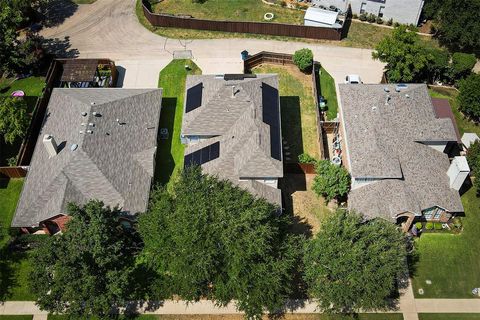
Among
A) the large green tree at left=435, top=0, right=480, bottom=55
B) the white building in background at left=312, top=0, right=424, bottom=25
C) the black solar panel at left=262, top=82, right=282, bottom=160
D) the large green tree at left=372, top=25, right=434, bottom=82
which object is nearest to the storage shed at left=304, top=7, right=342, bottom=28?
the white building in background at left=312, top=0, right=424, bottom=25

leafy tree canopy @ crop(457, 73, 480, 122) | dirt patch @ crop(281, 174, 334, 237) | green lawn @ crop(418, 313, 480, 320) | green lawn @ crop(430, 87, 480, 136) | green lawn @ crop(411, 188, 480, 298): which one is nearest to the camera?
green lawn @ crop(418, 313, 480, 320)

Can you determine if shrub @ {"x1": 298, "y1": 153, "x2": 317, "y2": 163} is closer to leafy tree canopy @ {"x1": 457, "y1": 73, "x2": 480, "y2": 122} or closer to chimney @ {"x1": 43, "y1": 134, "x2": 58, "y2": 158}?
leafy tree canopy @ {"x1": 457, "y1": 73, "x2": 480, "y2": 122}

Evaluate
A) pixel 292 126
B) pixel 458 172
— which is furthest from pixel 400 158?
pixel 292 126

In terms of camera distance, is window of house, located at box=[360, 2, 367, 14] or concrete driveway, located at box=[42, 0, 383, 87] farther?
window of house, located at box=[360, 2, 367, 14]

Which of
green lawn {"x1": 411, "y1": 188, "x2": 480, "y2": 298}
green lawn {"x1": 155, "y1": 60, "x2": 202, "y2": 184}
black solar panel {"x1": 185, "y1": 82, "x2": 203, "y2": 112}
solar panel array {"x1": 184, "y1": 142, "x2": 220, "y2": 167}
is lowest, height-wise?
green lawn {"x1": 411, "y1": 188, "x2": 480, "y2": 298}

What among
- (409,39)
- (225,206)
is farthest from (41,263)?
(409,39)

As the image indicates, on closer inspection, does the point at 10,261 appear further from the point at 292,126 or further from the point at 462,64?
the point at 462,64
